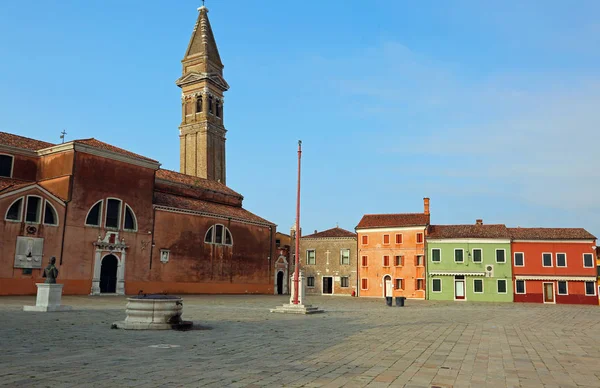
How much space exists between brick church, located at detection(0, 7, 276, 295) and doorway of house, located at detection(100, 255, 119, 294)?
0.07m

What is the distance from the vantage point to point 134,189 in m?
37.2

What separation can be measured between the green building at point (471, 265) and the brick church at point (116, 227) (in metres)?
16.3

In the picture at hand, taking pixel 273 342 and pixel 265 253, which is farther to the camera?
pixel 265 253

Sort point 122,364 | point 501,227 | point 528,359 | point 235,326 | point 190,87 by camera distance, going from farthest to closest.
→ 1. point 190,87
2. point 501,227
3. point 235,326
4. point 528,359
5. point 122,364

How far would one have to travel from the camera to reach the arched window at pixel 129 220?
36625 millimetres

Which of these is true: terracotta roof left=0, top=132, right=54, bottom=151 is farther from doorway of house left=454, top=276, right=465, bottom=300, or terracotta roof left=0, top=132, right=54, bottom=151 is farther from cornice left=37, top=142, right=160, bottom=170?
doorway of house left=454, top=276, right=465, bottom=300

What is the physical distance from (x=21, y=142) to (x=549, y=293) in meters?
45.0

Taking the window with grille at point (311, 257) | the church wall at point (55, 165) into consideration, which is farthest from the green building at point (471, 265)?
the church wall at point (55, 165)

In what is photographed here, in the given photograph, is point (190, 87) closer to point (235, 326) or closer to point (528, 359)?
point (235, 326)

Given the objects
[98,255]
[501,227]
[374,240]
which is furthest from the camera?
[374,240]

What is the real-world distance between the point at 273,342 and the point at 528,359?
5311mm

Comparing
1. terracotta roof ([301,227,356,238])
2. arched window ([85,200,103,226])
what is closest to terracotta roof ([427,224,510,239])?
terracotta roof ([301,227,356,238])

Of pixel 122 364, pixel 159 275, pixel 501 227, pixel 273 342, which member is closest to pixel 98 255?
pixel 159 275

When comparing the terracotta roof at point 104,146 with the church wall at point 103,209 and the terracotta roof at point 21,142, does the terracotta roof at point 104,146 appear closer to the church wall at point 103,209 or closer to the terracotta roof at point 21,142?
the church wall at point 103,209
